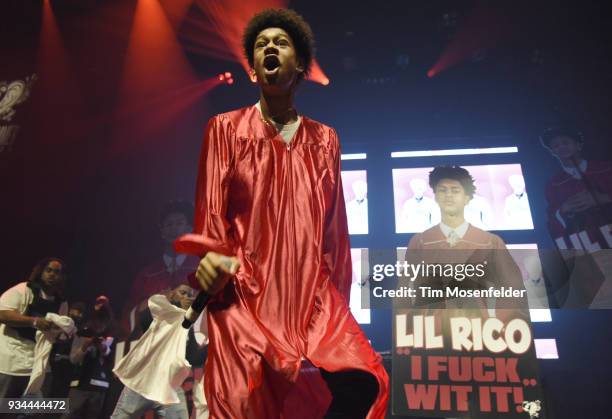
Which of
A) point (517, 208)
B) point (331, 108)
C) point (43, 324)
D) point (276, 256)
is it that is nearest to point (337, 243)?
point (276, 256)

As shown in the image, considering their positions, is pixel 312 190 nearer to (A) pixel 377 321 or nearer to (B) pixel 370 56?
(A) pixel 377 321

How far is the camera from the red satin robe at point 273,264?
107cm

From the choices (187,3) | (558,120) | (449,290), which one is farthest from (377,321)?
(187,3)

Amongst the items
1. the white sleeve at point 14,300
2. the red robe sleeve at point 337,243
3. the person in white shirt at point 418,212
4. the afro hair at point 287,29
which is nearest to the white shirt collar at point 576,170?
the person in white shirt at point 418,212

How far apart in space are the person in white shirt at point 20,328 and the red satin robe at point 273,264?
12.6ft

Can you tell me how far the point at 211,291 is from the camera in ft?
3.60

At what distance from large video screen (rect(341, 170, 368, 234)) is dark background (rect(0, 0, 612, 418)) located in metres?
0.11

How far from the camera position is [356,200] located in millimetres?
5547

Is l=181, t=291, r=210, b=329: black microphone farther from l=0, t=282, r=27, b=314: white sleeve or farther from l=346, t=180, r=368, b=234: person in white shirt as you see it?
l=346, t=180, r=368, b=234: person in white shirt

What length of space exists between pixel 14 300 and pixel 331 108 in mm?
4107

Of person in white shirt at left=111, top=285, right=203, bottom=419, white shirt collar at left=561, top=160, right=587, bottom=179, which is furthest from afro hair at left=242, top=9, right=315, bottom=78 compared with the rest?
white shirt collar at left=561, top=160, right=587, bottom=179

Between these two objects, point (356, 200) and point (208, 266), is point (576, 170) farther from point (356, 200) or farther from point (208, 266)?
point (208, 266)

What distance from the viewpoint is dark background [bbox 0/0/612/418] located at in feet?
18.5

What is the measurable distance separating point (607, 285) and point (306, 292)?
4339mm
